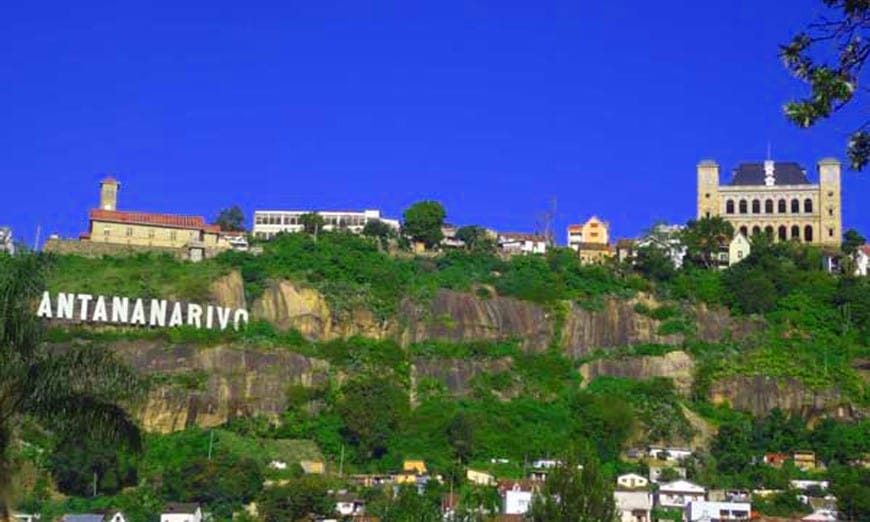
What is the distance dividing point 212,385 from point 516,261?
2767 centimetres

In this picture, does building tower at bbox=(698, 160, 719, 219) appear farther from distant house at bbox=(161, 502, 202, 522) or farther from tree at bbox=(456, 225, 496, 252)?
distant house at bbox=(161, 502, 202, 522)

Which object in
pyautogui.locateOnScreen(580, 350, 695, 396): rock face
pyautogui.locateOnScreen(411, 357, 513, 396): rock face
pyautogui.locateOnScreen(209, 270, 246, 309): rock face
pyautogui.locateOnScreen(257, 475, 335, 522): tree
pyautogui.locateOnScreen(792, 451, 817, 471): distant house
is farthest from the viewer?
pyautogui.locateOnScreen(209, 270, 246, 309): rock face

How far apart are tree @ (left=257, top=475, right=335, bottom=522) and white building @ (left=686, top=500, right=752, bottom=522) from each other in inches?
670

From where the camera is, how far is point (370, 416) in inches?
3022

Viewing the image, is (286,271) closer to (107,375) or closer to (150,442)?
(150,442)

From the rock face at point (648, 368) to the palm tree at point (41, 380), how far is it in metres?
71.0

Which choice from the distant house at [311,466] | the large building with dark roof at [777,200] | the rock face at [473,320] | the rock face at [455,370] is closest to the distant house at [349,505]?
the distant house at [311,466]

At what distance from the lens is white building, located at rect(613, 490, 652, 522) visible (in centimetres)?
7025

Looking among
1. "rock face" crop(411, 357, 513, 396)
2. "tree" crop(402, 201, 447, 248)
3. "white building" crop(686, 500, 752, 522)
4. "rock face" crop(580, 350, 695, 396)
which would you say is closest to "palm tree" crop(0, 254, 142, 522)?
"white building" crop(686, 500, 752, 522)

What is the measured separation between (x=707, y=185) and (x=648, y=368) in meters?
31.9

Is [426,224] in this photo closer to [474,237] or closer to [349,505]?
[474,237]

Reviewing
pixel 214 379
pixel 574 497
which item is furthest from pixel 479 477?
pixel 574 497

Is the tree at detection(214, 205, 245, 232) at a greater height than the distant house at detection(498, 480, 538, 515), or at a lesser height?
greater

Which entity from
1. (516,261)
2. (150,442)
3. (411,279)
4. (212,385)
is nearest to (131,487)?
(150,442)
